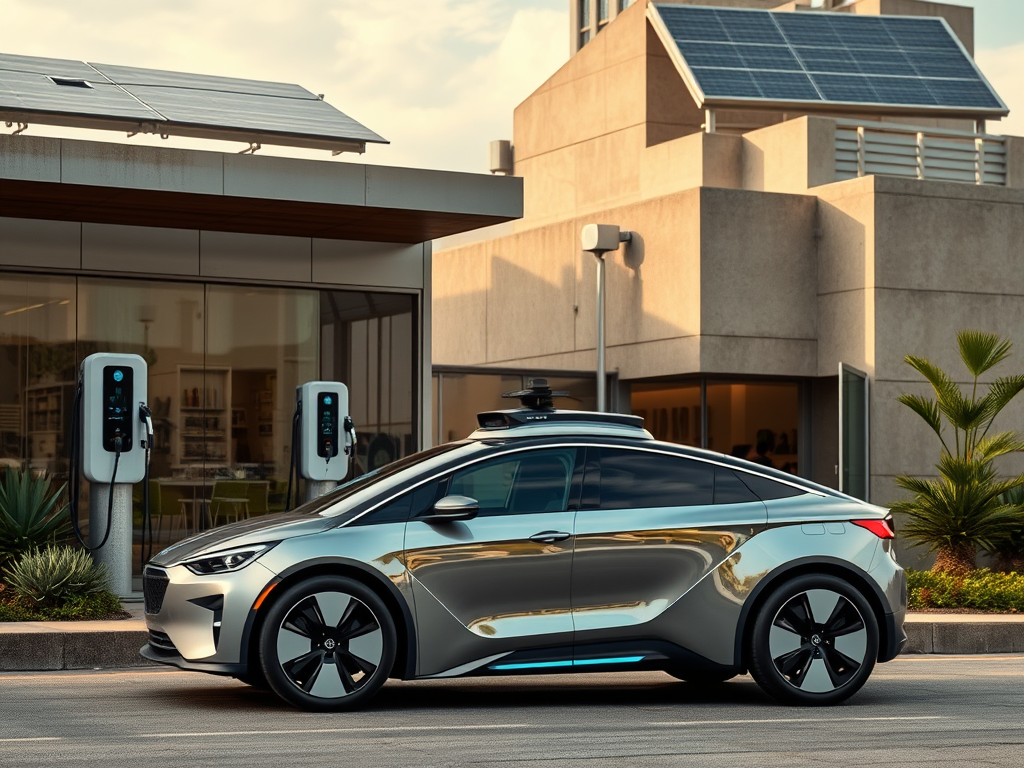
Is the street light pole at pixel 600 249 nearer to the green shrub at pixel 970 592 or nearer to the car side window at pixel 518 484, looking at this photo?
the green shrub at pixel 970 592

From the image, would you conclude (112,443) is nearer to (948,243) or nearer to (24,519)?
(24,519)

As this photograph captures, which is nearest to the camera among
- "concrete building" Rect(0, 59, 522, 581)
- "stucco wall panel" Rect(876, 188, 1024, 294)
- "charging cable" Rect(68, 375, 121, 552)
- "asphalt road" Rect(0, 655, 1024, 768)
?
"asphalt road" Rect(0, 655, 1024, 768)

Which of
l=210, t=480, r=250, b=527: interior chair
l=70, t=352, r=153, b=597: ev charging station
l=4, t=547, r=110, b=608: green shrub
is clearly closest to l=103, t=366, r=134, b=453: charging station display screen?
l=70, t=352, r=153, b=597: ev charging station

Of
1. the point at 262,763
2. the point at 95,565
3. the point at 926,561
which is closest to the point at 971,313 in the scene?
the point at 926,561

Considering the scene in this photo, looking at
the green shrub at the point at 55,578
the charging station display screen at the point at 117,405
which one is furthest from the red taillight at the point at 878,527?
the charging station display screen at the point at 117,405

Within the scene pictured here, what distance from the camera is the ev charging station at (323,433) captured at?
48.9 ft

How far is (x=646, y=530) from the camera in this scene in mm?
8883

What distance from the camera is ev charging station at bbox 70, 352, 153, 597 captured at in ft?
43.3

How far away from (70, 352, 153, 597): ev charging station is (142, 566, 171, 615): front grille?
4.31 metres

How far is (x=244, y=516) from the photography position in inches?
661

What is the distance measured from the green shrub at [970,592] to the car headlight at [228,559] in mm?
7705

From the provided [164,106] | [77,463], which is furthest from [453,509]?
[164,106]

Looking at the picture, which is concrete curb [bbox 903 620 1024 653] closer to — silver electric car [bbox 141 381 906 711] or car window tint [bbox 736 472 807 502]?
silver electric car [bbox 141 381 906 711]

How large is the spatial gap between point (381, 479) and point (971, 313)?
14203 mm
